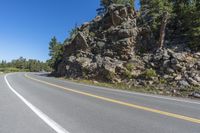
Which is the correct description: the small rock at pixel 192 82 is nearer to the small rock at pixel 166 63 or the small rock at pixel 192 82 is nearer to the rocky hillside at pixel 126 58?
the rocky hillside at pixel 126 58

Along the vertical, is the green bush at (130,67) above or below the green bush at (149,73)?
above

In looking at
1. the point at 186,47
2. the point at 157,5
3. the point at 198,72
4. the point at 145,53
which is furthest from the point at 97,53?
the point at 198,72

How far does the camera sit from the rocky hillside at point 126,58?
22.4 meters

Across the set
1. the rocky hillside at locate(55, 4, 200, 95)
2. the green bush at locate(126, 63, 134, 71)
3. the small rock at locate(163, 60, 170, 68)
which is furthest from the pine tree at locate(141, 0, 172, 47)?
the small rock at locate(163, 60, 170, 68)

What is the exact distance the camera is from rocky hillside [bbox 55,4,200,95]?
73.4 ft

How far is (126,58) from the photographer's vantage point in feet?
101

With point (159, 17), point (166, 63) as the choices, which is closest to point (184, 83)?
point (166, 63)

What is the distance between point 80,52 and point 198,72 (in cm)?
2257

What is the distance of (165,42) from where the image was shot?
29.6 m

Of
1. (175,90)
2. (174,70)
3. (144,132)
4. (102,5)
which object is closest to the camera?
(144,132)

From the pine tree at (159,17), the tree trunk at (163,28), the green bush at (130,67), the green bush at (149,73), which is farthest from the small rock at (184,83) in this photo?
the pine tree at (159,17)

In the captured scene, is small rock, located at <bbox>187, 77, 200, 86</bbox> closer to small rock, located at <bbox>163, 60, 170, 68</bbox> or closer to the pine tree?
small rock, located at <bbox>163, 60, 170, 68</bbox>

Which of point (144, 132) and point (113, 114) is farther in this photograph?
point (113, 114)

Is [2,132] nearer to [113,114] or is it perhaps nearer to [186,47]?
[113,114]
